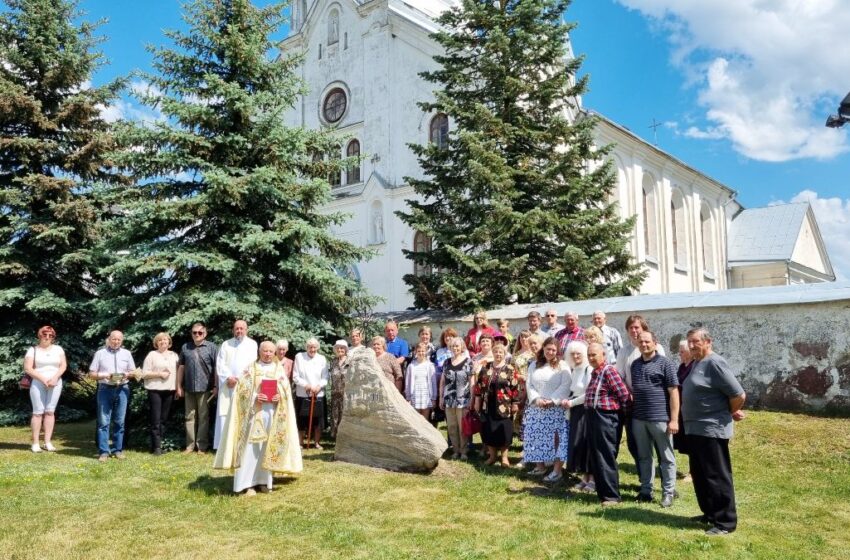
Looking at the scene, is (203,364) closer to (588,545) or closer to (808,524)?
(588,545)

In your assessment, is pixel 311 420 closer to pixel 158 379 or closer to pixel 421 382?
pixel 421 382

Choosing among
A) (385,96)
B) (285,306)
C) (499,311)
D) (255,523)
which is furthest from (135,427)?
(385,96)

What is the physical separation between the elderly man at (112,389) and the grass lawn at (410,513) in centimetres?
57

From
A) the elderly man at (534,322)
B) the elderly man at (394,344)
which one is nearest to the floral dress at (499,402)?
the elderly man at (534,322)

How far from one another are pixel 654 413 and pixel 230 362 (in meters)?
5.73

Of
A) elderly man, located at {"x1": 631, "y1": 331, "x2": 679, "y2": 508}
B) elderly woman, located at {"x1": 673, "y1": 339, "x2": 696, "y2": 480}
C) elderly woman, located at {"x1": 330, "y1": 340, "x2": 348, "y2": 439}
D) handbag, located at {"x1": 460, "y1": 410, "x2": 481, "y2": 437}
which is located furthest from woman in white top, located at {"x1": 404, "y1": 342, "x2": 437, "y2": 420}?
elderly man, located at {"x1": 631, "y1": 331, "x2": 679, "y2": 508}

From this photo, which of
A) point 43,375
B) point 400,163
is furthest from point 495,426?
point 400,163

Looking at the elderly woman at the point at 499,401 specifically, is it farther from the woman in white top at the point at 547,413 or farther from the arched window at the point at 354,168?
the arched window at the point at 354,168

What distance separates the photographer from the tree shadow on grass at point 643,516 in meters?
6.18

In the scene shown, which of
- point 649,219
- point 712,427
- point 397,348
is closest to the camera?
point 712,427

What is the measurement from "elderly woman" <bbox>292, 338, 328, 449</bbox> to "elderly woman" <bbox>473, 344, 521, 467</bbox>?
2616 mm

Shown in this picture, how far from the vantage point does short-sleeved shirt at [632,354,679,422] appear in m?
6.84

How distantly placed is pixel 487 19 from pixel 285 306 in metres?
9.25

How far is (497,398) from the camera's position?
8547 millimetres
